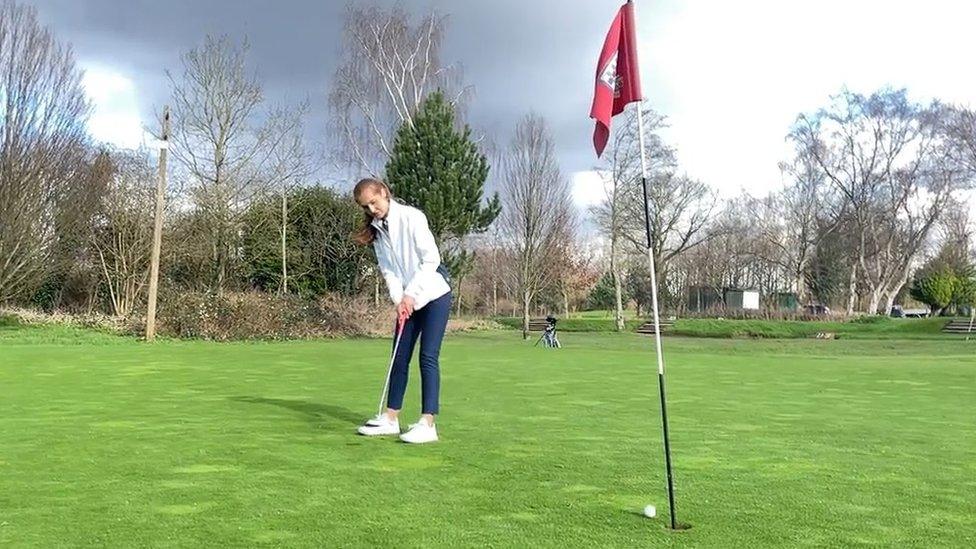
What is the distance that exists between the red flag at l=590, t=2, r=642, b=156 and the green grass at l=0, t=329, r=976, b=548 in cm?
217

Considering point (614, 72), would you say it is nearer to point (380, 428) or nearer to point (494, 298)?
point (380, 428)

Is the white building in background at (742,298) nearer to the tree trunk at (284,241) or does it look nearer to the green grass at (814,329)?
the green grass at (814,329)

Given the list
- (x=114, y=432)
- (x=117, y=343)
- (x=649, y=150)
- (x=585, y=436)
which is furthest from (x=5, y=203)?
(x=649, y=150)

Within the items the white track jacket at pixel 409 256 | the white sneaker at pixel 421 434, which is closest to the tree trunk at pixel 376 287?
the white track jacket at pixel 409 256

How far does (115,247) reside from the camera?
34062mm

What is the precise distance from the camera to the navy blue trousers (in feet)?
20.9

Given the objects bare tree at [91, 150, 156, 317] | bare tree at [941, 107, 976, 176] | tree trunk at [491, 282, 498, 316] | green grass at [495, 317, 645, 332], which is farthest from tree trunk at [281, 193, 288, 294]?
bare tree at [941, 107, 976, 176]

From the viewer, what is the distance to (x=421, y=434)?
6133 mm

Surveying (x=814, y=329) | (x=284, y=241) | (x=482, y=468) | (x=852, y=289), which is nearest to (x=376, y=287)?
(x=284, y=241)

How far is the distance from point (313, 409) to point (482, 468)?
3.51 meters

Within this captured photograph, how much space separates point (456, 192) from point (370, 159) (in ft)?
27.6

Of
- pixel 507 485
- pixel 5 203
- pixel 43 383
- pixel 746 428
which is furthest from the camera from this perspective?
pixel 5 203

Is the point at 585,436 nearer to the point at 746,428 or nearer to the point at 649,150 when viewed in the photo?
the point at 746,428

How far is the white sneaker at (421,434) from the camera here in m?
6.07
